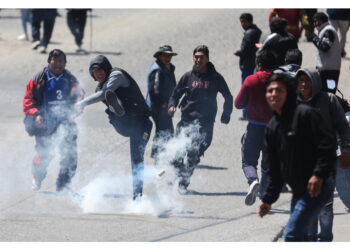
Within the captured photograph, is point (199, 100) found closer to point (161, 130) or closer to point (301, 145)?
point (161, 130)

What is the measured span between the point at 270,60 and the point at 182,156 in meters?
1.70

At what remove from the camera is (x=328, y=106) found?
25.6 ft

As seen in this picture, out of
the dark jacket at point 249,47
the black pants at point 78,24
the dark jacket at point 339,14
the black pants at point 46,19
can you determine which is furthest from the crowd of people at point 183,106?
the black pants at point 46,19

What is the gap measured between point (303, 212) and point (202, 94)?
3773mm

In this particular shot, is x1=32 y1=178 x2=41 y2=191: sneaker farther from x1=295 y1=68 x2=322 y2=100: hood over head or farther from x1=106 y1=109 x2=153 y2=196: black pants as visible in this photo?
x1=295 y1=68 x2=322 y2=100: hood over head

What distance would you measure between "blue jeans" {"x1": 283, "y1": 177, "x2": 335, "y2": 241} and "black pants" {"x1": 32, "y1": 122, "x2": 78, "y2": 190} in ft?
14.0

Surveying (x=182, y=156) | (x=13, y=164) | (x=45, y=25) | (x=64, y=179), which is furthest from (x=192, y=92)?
(x=45, y=25)

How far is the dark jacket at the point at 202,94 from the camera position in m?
10.4

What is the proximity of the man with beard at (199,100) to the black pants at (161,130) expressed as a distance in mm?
495

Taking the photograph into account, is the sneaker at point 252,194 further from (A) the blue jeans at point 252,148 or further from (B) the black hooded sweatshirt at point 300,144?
(B) the black hooded sweatshirt at point 300,144

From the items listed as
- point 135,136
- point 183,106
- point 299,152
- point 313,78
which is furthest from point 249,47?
point 299,152

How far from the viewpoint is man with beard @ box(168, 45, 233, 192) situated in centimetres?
1036

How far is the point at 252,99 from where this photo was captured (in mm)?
9570

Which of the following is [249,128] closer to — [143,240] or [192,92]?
[192,92]
